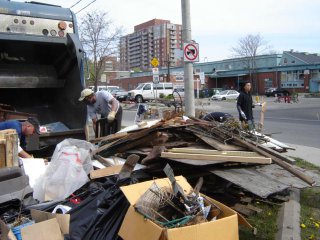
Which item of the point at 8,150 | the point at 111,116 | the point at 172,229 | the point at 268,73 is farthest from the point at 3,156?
the point at 268,73

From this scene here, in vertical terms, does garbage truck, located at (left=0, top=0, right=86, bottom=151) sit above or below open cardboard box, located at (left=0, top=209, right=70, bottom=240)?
above

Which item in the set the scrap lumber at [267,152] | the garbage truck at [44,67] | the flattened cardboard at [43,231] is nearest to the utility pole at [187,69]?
the garbage truck at [44,67]

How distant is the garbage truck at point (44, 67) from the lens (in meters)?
6.41

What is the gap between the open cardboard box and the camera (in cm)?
309

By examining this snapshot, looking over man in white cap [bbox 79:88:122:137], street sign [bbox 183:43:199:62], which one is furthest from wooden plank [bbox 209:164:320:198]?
street sign [bbox 183:43:199:62]

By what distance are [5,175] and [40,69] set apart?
3512mm

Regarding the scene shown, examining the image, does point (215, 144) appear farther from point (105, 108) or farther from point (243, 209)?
point (105, 108)

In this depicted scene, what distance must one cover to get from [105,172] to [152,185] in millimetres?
1011

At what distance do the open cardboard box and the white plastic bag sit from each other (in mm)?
648

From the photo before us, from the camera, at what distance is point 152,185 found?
3.55 meters

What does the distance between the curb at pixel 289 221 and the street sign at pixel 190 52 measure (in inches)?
196

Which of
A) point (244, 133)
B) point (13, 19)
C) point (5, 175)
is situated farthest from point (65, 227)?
point (13, 19)

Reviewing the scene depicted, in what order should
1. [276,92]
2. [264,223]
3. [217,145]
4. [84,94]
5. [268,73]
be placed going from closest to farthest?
[264,223]
[217,145]
[84,94]
[276,92]
[268,73]

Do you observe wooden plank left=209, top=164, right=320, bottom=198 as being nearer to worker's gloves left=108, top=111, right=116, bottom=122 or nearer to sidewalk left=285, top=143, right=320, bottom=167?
worker's gloves left=108, top=111, right=116, bottom=122
